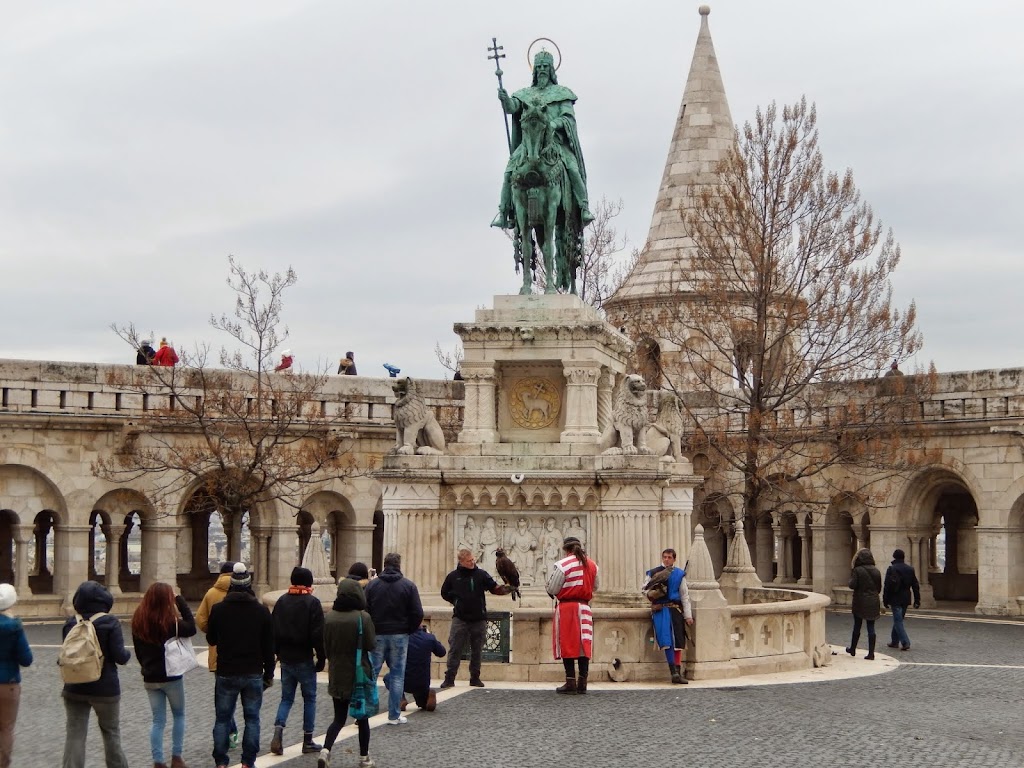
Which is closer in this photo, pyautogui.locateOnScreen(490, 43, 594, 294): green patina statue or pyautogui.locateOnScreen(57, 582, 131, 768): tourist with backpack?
pyautogui.locateOnScreen(57, 582, 131, 768): tourist with backpack

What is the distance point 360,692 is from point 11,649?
220 centimetres

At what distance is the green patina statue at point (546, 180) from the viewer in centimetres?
1777

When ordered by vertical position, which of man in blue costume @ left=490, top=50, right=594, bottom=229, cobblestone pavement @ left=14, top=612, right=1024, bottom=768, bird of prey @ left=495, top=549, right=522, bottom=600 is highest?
man in blue costume @ left=490, top=50, right=594, bottom=229

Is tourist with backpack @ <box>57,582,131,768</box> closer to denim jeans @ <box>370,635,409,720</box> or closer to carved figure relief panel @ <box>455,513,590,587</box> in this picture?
denim jeans @ <box>370,635,409,720</box>

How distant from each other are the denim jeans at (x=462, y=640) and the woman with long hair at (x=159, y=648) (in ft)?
12.9

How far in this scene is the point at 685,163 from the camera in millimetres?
34250

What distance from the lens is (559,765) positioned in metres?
10.4

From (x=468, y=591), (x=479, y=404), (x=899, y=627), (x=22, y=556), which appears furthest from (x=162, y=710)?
(x=22, y=556)

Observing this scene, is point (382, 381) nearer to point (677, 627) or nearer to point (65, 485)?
point (65, 485)

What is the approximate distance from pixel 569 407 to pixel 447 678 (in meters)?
4.20

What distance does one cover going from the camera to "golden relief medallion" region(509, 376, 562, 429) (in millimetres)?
17547

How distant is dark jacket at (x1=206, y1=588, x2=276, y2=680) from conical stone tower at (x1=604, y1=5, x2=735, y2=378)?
22170 millimetres

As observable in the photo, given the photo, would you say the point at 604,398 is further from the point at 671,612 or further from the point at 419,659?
the point at 419,659

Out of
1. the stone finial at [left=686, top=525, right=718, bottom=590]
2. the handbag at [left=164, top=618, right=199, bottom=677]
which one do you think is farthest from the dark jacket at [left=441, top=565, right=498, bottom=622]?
the handbag at [left=164, top=618, right=199, bottom=677]
